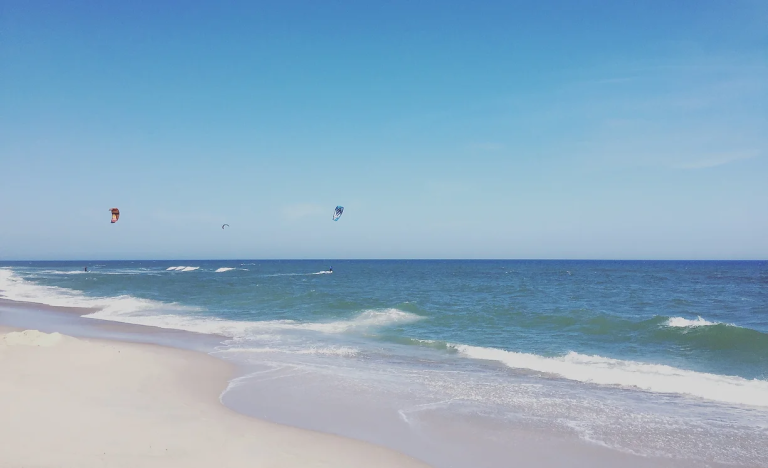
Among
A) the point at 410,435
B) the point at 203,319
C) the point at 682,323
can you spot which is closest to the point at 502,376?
the point at 410,435

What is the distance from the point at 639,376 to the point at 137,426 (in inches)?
447

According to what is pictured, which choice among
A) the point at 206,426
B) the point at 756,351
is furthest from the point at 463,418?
the point at 756,351

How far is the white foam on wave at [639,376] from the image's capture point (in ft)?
36.5

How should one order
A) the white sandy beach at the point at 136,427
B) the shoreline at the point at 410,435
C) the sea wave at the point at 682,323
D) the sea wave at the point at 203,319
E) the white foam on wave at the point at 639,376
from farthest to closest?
the sea wave at the point at 203,319 < the sea wave at the point at 682,323 < the white foam on wave at the point at 639,376 < the shoreline at the point at 410,435 < the white sandy beach at the point at 136,427

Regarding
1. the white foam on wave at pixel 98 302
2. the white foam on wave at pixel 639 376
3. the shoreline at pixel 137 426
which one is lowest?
the white foam on wave at pixel 98 302

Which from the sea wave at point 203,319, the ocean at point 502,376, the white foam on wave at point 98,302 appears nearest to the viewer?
the ocean at point 502,376

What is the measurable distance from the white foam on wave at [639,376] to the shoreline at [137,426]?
24.0 ft

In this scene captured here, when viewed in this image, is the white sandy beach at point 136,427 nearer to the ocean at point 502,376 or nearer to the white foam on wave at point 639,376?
the ocean at point 502,376

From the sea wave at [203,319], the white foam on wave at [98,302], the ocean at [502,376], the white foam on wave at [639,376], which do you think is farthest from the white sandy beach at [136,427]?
the white foam on wave at [98,302]

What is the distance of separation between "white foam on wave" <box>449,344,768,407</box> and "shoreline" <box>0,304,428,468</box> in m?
7.31

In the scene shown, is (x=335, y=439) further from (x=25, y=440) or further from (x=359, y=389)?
(x=25, y=440)

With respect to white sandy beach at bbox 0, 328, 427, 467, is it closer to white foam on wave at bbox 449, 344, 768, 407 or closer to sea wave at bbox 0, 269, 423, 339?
white foam on wave at bbox 449, 344, 768, 407

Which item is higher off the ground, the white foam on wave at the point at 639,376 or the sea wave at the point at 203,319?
the white foam on wave at the point at 639,376

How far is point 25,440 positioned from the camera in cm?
681
